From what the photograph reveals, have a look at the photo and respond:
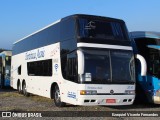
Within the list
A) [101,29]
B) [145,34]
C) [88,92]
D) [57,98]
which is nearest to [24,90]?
[57,98]

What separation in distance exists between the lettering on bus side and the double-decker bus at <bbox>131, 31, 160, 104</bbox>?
452cm

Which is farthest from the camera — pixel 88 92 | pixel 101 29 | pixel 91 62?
pixel 101 29

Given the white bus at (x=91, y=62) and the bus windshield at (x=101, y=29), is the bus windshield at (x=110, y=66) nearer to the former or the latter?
the white bus at (x=91, y=62)

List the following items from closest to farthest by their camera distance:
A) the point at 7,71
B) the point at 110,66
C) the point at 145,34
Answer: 1. the point at 110,66
2. the point at 145,34
3. the point at 7,71

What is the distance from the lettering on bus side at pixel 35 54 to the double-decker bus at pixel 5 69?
25.6ft

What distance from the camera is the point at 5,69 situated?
1080 inches

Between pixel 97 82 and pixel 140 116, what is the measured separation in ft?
6.37

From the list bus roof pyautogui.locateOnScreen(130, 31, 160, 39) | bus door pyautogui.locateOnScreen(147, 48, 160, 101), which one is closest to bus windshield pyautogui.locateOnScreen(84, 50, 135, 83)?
bus door pyautogui.locateOnScreen(147, 48, 160, 101)

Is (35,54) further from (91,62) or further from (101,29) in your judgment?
(91,62)

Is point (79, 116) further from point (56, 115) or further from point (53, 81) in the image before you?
point (53, 81)

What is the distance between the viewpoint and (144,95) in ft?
49.4

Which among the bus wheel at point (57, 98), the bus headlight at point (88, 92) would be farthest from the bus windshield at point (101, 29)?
the bus wheel at point (57, 98)

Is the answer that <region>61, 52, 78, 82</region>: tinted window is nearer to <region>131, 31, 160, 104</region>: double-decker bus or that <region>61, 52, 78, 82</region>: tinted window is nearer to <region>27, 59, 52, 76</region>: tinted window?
<region>27, 59, 52, 76</region>: tinted window

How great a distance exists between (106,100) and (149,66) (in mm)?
3276
